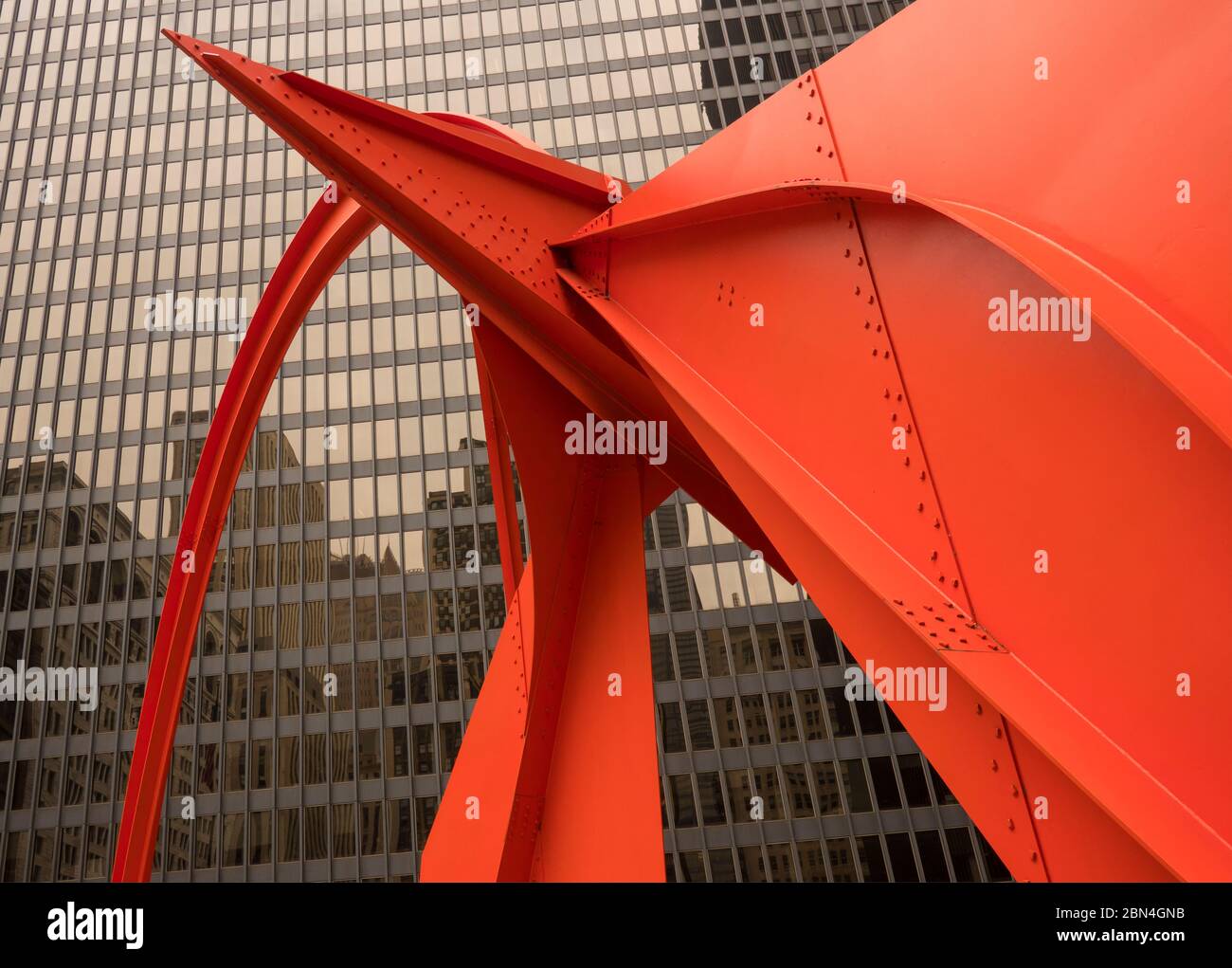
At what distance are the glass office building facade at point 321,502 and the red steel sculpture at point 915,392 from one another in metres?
30.2

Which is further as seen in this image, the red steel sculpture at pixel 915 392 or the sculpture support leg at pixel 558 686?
the sculpture support leg at pixel 558 686

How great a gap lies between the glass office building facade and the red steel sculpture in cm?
3023

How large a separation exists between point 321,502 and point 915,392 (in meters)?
41.0

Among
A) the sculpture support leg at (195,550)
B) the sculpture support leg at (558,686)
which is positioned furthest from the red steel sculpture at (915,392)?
the sculpture support leg at (195,550)

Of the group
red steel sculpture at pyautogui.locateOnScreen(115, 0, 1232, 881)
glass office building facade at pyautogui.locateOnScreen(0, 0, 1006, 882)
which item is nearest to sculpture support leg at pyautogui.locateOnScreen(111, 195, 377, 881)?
red steel sculpture at pyautogui.locateOnScreen(115, 0, 1232, 881)

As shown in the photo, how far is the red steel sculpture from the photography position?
380 cm

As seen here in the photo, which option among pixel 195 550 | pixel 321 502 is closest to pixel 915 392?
pixel 195 550

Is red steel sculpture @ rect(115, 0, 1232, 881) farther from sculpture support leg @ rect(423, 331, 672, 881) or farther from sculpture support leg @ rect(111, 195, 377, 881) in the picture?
sculpture support leg @ rect(111, 195, 377, 881)

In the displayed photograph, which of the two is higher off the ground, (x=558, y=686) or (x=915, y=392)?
(x=915, y=392)

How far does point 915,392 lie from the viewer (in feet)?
17.4

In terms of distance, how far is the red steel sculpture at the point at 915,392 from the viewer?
380 cm

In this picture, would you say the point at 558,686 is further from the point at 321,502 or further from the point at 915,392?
the point at 321,502

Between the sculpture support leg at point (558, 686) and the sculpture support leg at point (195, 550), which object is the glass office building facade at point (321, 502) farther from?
the sculpture support leg at point (558, 686)

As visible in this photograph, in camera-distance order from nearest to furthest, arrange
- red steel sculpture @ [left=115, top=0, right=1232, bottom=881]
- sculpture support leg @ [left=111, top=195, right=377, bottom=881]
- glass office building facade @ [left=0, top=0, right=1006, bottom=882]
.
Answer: red steel sculpture @ [left=115, top=0, right=1232, bottom=881], sculpture support leg @ [left=111, top=195, right=377, bottom=881], glass office building facade @ [left=0, top=0, right=1006, bottom=882]
